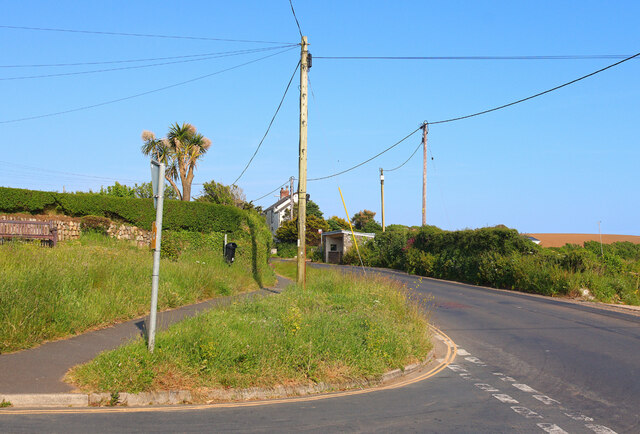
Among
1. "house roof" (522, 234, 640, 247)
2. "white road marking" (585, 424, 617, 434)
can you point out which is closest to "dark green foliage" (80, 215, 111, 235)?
"white road marking" (585, 424, 617, 434)

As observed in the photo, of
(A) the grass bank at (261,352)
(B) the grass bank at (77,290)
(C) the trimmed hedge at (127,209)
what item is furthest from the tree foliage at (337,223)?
(A) the grass bank at (261,352)

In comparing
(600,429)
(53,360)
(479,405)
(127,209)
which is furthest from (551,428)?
(127,209)

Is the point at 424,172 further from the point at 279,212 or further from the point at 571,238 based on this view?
the point at 279,212

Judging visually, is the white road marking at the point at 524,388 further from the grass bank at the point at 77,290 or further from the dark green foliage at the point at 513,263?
the dark green foliage at the point at 513,263

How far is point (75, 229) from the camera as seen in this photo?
71.3ft

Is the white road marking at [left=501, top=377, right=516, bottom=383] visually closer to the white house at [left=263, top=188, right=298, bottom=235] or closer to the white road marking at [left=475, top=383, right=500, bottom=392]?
the white road marking at [left=475, top=383, right=500, bottom=392]

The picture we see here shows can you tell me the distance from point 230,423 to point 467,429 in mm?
2696

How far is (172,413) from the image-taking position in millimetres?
6070

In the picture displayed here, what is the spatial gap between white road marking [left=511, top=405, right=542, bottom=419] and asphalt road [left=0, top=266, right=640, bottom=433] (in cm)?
1

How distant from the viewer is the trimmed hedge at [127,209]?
67.8ft

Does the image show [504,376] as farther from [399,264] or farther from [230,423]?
[399,264]

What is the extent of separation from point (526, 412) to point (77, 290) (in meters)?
8.95

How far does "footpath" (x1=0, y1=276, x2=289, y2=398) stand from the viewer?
21.0 ft

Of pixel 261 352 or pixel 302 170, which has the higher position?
pixel 302 170
